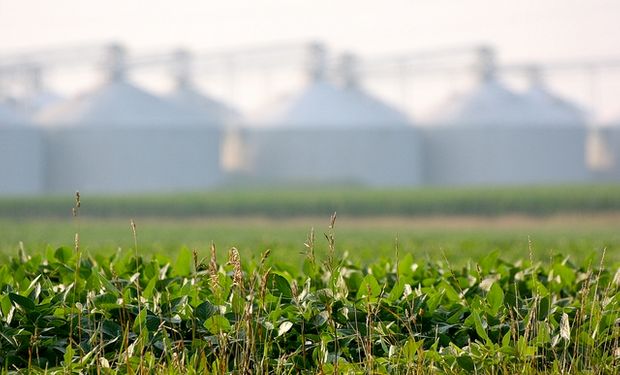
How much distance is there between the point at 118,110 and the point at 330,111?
10.8m

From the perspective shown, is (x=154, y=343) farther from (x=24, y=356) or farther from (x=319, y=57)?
(x=319, y=57)

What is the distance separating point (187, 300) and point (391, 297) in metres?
0.91

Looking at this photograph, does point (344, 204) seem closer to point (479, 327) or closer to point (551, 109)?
point (551, 109)

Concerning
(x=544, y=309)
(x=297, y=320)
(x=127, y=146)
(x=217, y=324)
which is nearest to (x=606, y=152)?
(x=127, y=146)

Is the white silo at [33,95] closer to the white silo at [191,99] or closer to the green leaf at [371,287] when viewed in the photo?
the white silo at [191,99]

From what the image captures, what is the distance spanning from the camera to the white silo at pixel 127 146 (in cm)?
4447

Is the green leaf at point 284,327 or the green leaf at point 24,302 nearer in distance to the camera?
the green leaf at point 284,327

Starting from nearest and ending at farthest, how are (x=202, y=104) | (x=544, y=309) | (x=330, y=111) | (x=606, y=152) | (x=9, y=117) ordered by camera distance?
(x=544, y=309)
(x=9, y=117)
(x=330, y=111)
(x=202, y=104)
(x=606, y=152)

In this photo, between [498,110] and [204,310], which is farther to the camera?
[498,110]

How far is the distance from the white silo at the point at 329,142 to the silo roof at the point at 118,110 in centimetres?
419

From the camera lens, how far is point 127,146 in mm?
44406

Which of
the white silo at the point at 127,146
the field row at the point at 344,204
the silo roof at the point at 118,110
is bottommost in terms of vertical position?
the field row at the point at 344,204

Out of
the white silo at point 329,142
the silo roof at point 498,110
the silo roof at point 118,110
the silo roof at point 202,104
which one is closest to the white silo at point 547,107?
the silo roof at point 498,110

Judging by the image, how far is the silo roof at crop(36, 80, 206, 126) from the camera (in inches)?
1780
